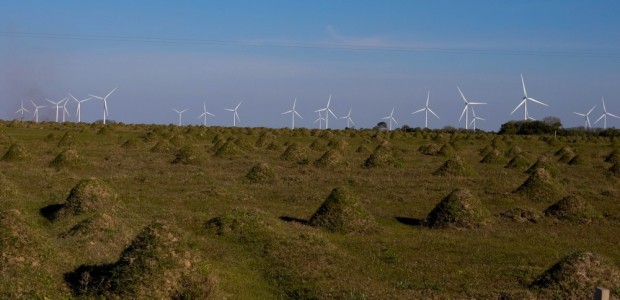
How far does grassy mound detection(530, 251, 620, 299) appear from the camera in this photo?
14.6 m

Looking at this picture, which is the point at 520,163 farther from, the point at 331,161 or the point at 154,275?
the point at 154,275

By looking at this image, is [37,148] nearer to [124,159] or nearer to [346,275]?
[124,159]

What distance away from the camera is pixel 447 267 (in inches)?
694

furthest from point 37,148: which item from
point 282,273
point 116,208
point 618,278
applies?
point 618,278

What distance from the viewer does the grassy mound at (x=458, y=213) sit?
23484 mm

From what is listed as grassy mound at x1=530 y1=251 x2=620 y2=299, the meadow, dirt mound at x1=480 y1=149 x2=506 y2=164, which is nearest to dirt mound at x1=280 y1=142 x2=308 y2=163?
the meadow

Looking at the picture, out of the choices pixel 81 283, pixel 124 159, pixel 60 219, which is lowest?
pixel 81 283

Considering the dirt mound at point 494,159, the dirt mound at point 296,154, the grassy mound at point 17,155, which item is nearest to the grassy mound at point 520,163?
the dirt mound at point 494,159

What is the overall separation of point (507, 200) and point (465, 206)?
22.1 ft

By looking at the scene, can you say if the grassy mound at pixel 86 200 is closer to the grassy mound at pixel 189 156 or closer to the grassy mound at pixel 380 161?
the grassy mound at pixel 189 156

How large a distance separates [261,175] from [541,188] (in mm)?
11190

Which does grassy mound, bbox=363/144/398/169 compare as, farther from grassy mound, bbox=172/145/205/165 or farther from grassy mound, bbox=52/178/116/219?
grassy mound, bbox=52/178/116/219

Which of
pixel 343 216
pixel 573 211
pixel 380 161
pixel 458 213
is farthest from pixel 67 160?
pixel 573 211

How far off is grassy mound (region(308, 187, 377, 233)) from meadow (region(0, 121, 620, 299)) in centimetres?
4
